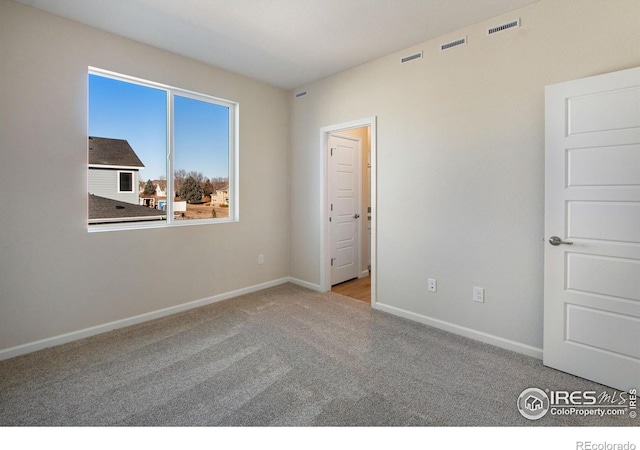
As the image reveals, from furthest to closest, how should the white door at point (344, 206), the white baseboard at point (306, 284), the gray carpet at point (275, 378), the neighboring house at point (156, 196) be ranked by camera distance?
1. the white door at point (344, 206)
2. the white baseboard at point (306, 284)
3. the neighboring house at point (156, 196)
4. the gray carpet at point (275, 378)

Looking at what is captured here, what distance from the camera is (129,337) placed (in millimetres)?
2881

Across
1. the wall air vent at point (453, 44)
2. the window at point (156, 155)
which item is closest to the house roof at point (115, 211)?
the window at point (156, 155)

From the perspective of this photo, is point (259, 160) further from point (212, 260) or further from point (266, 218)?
point (212, 260)

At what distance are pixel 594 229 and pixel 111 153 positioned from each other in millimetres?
4039

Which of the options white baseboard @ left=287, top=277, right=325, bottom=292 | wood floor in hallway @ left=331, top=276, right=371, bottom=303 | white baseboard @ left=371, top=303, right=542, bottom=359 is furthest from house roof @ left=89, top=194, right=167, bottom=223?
white baseboard @ left=371, top=303, right=542, bottom=359

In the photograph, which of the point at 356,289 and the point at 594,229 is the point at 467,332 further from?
the point at 356,289

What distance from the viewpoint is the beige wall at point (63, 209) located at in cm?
249

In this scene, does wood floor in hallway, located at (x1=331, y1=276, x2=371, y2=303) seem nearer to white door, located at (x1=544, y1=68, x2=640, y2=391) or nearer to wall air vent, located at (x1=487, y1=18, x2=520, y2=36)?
white door, located at (x1=544, y1=68, x2=640, y2=391)

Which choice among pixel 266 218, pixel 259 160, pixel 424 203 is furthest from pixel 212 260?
pixel 424 203

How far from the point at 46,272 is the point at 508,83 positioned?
4.10 m

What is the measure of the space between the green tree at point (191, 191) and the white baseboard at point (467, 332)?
2.41 metres

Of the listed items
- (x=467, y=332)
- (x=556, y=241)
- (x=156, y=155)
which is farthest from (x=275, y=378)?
(x=156, y=155)

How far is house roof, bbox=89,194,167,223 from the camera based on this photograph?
2994mm

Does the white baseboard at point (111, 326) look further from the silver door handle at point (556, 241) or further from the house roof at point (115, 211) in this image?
the silver door handle at point (556, 241)
